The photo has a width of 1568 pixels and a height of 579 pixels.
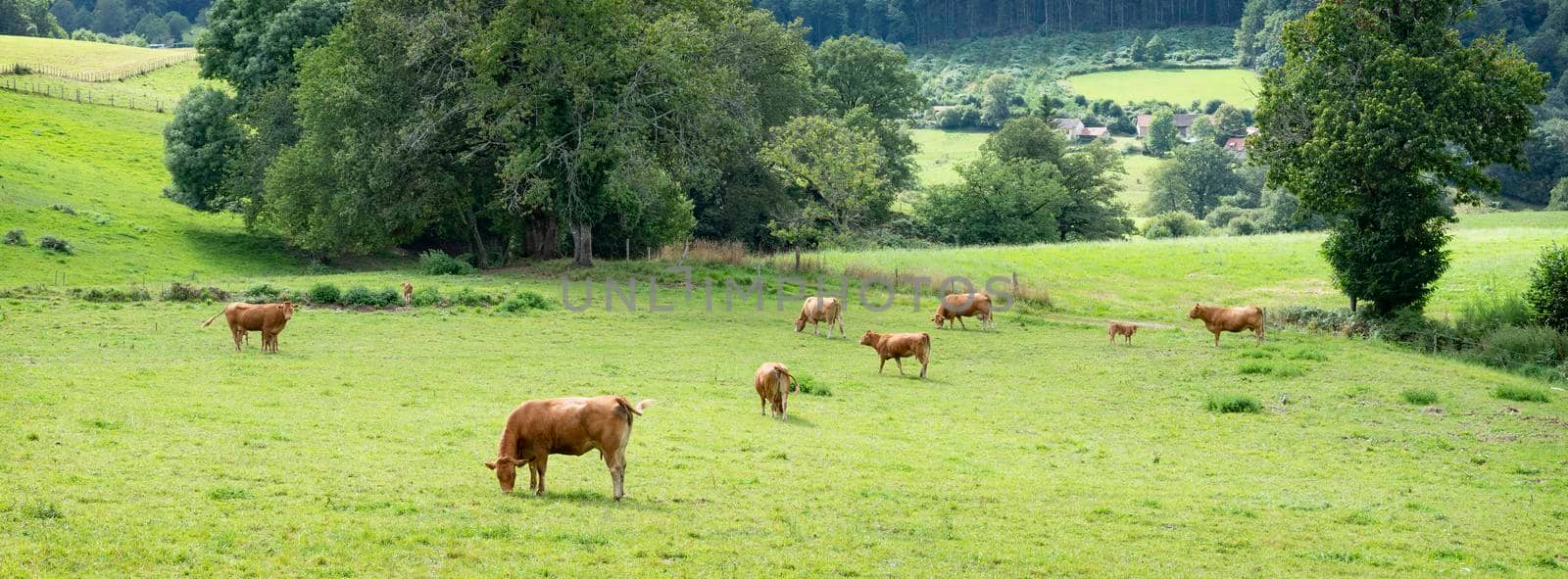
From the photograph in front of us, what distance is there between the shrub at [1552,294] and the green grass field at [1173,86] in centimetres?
14422

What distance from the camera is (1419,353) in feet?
123

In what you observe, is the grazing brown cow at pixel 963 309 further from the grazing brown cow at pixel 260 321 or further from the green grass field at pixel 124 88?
the green grass field at pixel 124 88

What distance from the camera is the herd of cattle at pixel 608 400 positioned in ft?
49.0

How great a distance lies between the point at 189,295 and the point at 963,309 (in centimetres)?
2355

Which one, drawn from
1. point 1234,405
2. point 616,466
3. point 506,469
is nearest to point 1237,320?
point 1234,405

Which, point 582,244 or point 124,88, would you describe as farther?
point 124,88

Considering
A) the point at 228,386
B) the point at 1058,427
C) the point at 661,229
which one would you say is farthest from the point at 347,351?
the point at 661,229

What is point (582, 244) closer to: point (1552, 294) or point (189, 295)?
point (189, 295)

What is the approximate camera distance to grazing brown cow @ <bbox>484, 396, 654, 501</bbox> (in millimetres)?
14891

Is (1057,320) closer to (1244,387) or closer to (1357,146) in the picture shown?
(1357,146)

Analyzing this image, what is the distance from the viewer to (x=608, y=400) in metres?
14.9

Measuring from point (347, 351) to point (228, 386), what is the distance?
6.51 m

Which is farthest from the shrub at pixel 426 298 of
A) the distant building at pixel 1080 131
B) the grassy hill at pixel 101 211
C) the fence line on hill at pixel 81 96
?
the distant building at pixel 1080 131

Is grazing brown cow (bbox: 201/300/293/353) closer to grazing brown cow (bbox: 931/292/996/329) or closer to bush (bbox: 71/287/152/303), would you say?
bush (bbox: 71/287/152/303)
